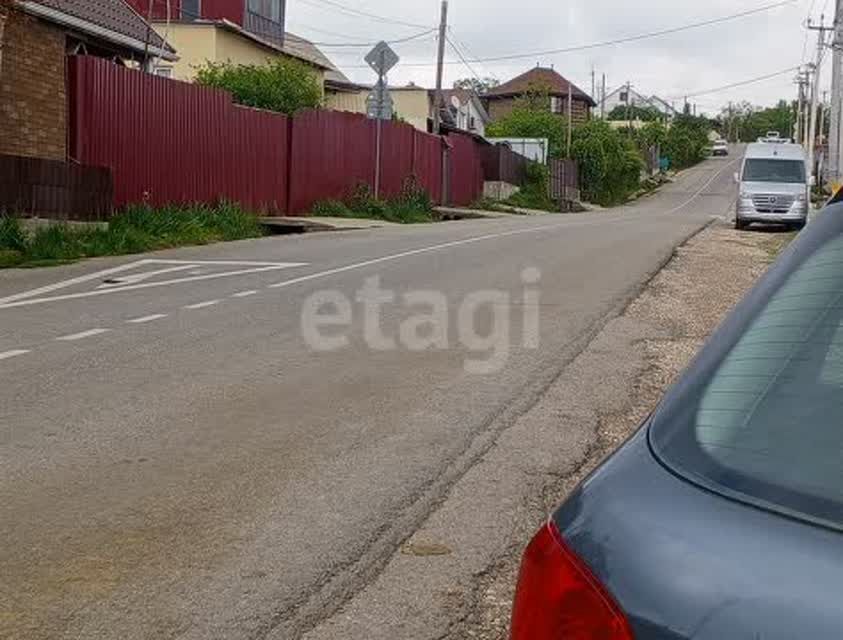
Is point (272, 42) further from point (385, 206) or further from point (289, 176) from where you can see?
point (289, 176)

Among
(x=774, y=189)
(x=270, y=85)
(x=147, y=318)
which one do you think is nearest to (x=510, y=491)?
(x=147, y=318)

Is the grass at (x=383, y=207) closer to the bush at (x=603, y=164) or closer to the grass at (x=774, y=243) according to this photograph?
the grass at (x=774, y=243)

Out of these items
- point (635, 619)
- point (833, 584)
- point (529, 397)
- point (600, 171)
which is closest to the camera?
point (833, 584)

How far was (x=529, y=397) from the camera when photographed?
24.6 ft

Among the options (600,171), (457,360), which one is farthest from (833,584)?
(600,171)

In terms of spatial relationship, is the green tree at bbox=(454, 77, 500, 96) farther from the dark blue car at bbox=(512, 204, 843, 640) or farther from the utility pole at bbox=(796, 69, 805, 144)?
the dark blue car at bbox=(512, 204, 843, 640)

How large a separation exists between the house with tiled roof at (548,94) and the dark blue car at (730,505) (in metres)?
90.9

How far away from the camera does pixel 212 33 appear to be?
34.2 m

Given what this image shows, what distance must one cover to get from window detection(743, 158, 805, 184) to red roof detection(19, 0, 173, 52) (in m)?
14.9

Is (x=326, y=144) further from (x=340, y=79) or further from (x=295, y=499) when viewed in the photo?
(x=295, y=499)

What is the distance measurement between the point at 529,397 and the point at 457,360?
1.31m

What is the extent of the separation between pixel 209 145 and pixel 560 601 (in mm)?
21089

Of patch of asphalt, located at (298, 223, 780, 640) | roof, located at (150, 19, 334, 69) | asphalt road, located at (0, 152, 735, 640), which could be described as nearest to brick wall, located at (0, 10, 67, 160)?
asphalt road, located at (0, 152, 735, 640)

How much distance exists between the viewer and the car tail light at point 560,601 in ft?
5.63
